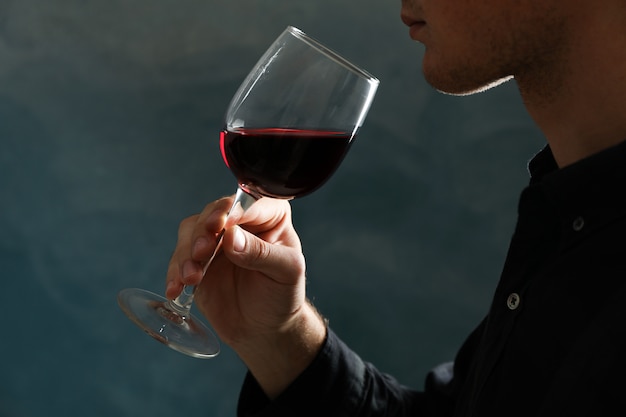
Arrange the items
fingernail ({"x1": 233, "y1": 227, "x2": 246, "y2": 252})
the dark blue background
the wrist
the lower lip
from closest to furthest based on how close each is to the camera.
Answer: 1. fingernail ({"x1": 233, "y1": 227, "x2": 246, "y2": 252})
2. the lower lip
3. the wrist
4. the dark blue background

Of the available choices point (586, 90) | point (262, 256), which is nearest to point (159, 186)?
point (262, 256)

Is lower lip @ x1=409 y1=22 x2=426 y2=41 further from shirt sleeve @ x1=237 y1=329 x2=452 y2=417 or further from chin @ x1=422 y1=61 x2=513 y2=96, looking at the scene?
shirt sleeve @ x1=237 y1=329 x2=452 y2=417

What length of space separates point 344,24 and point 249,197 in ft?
5.06

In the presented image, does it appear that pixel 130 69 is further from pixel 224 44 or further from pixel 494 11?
pixel 494 11

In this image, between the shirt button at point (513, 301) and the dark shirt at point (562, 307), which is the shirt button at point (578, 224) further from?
the shirt button at point (513, 301)

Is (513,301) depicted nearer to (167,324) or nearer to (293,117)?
(293,117)

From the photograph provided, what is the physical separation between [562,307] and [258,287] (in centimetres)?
48

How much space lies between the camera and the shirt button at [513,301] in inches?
36.9

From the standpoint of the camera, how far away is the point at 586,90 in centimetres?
99

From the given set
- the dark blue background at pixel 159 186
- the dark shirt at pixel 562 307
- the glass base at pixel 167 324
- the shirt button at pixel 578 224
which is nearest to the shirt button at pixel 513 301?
the dark shirt at pixel 562 307

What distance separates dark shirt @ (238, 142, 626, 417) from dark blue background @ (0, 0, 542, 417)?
1249 millimetres

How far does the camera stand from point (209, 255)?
Answer: 1023mm

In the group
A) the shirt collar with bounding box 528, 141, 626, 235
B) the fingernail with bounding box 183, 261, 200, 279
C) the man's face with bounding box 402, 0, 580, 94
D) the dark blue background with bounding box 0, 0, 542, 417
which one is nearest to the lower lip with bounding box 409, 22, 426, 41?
the man's face with bounding box 402, 0, 580, 94

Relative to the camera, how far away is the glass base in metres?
1.01
